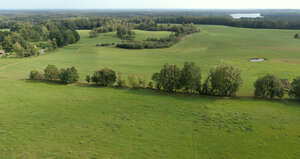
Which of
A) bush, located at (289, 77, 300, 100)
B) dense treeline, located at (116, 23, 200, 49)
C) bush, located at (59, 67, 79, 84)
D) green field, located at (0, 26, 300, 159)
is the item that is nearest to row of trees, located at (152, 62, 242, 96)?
green field, located at (0, 26, 300, 159)

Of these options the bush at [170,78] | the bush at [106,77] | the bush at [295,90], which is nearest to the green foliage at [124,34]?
the bush at [106,77]

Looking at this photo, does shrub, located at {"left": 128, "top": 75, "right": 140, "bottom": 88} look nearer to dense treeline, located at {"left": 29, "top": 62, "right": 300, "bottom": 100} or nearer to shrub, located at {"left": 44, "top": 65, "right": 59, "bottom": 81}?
dense treeline, located at {"left": 29, "top": 62, "right": 300, "bottom": 100}

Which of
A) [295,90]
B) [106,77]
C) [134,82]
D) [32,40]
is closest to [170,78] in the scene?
[134,82]

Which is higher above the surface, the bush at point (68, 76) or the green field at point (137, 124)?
the bush at point (68, 76)

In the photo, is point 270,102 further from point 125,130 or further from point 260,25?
point 260,25

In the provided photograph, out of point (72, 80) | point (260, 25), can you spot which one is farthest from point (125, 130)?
point (260, 25)

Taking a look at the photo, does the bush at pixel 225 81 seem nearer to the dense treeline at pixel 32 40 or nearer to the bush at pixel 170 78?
the bush at pixel 170 78
